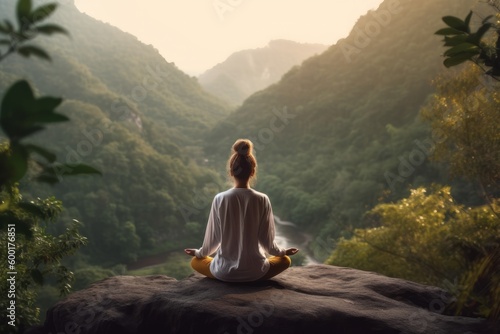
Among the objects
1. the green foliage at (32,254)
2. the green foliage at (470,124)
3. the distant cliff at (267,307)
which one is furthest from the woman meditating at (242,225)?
the green foliage at (470,124)

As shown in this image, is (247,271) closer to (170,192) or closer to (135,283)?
(135,283)

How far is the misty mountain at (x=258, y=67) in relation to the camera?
121519mm

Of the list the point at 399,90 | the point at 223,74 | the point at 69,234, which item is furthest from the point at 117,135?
the point at 223,74

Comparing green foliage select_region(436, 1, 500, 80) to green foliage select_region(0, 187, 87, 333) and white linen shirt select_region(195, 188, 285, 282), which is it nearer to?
white linen shirt select_region(195, 188, 285, 282)

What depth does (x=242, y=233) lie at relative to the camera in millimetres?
4227

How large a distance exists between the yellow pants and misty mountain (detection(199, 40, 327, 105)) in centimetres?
11610

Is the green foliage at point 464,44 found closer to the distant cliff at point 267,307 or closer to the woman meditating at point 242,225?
the distant cliff at point 267,307

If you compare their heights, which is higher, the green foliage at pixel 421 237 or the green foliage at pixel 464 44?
the green foliage at pixel 464 44

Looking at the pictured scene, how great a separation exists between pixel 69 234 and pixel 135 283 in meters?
1.43

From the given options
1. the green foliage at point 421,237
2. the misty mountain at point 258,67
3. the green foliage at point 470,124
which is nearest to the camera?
the green foliage at point 470,124

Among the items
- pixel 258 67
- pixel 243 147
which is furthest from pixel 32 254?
pixel 258 67

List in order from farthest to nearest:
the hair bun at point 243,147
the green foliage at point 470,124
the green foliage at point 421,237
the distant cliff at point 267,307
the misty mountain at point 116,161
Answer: the misty mountain at point 116,161 → the green foliage at point 421,237 → the green foliage at point 470,124 → the hair bun at point 243,147 → the distant cliff at point 267,307

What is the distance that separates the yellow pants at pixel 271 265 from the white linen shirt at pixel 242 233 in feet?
0.32

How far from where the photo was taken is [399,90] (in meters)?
40.5
